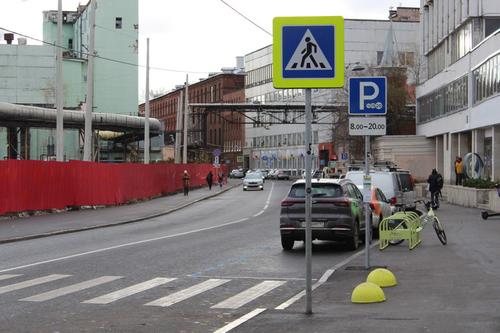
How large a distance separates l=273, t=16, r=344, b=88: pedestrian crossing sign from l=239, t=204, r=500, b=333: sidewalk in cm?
271

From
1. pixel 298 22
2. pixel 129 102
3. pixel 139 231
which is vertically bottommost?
pixel 139 231

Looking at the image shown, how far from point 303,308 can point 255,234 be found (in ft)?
41.1

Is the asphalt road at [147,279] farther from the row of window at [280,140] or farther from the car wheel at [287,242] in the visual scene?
the row of window at [280,140]

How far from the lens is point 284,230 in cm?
1727

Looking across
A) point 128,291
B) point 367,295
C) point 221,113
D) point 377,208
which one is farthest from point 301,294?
point 221,113

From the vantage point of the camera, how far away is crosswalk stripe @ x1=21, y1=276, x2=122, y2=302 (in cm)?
1043

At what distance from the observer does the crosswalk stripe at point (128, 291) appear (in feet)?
33.7

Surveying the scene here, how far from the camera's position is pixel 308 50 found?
8.59m

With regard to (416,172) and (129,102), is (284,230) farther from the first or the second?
(129,102)

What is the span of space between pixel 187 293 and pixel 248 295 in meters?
0.91

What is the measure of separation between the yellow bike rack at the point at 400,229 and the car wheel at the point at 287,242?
2061 millimetres

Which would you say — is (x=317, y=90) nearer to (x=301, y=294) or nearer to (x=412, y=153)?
(x=412, y=153)

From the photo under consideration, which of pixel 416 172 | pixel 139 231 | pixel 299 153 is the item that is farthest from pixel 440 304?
pixel 299 153

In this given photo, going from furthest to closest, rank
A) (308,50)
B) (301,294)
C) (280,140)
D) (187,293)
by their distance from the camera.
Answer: (280,140), (187,293), (301,294), (308,50)
